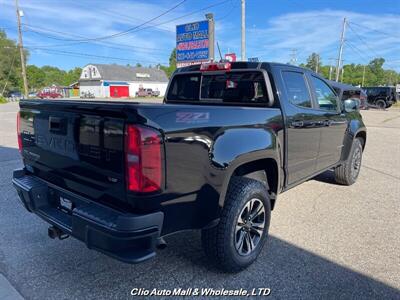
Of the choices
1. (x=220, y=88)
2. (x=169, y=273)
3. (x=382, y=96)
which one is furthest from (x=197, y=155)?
(x=382, y=96)

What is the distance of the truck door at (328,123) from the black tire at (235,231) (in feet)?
5.59

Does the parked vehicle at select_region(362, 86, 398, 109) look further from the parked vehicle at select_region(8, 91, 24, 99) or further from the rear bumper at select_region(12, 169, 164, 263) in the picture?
the parked vehicle at select_region(8, 91, 24, 99)

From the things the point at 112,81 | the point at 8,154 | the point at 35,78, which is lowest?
the point at 8,154

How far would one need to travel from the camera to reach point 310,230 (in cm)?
383

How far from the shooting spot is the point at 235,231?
2.83 meters

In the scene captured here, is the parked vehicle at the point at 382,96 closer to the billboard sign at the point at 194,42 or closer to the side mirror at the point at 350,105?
the billboard sign at the point at 194,42

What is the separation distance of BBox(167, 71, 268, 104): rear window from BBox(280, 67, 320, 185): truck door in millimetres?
297

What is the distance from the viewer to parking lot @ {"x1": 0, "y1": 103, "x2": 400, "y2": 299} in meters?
2.73

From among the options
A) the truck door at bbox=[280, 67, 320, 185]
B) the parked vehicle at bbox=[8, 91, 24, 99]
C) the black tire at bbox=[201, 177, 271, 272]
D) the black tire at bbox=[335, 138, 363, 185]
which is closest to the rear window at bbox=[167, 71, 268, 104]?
the truck door at bbox=[280, 67, 320, 185]

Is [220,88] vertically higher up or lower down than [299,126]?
higher up

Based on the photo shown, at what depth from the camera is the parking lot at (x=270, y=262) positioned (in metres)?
2.73

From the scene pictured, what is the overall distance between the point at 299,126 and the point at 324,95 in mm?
1181

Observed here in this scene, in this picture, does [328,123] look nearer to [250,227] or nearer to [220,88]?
[220,88]

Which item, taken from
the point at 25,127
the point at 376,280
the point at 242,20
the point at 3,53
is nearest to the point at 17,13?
the point at 242,20
